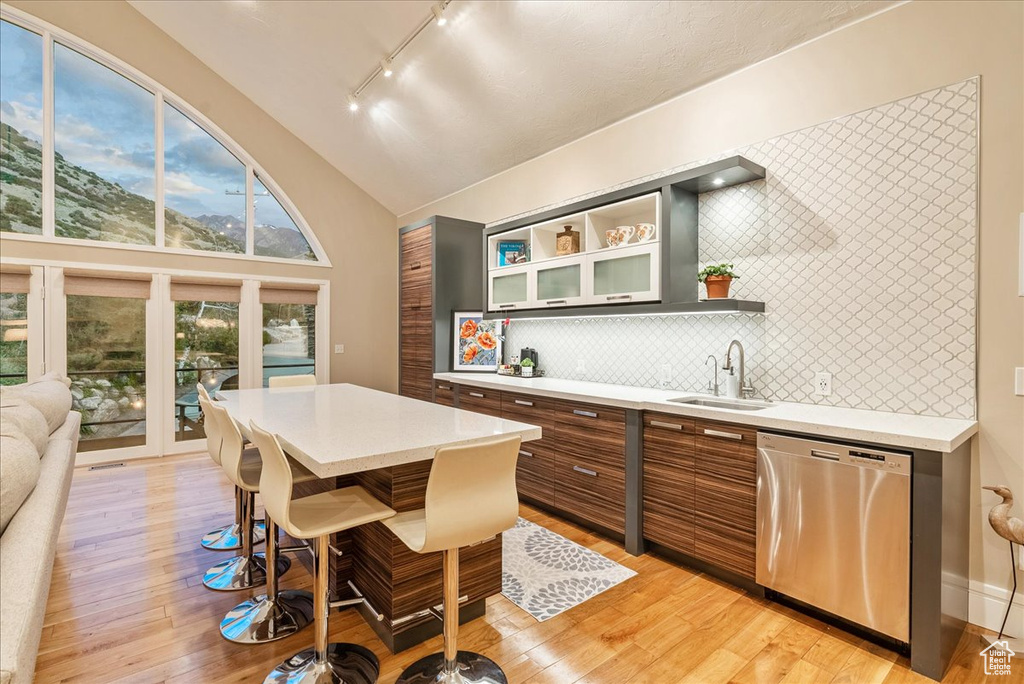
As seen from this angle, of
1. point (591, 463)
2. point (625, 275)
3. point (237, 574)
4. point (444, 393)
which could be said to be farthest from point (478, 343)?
point (237, 574)

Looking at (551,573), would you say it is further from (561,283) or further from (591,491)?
(561,283)

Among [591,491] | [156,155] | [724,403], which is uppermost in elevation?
[156,155]

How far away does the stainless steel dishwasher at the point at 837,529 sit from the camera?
74.4 inches

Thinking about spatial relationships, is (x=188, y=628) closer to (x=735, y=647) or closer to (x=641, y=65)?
(x=735, y=647)

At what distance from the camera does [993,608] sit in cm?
213

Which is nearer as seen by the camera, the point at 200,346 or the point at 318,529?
the point at 318,529

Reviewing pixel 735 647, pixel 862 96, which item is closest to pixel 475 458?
pixel 735 647

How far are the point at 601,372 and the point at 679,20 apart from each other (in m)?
2.39

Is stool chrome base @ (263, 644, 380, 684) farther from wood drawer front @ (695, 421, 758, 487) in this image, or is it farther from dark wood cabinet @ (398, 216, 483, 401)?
dark wood cabinet @ (398, 216, 483, 401)

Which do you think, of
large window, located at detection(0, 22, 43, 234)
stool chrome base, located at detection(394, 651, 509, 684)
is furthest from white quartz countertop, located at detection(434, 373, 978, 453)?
large window, located at detection(0, 22, 43, 234)

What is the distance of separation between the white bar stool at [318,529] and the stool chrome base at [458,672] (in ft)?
0.50

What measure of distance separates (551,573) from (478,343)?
2.74 metres

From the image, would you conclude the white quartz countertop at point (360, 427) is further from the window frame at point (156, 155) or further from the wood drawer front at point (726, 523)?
the window frame at point (156, 155)

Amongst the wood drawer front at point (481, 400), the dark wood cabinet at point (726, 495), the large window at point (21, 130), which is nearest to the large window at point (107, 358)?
the large window at point (21, 130)
